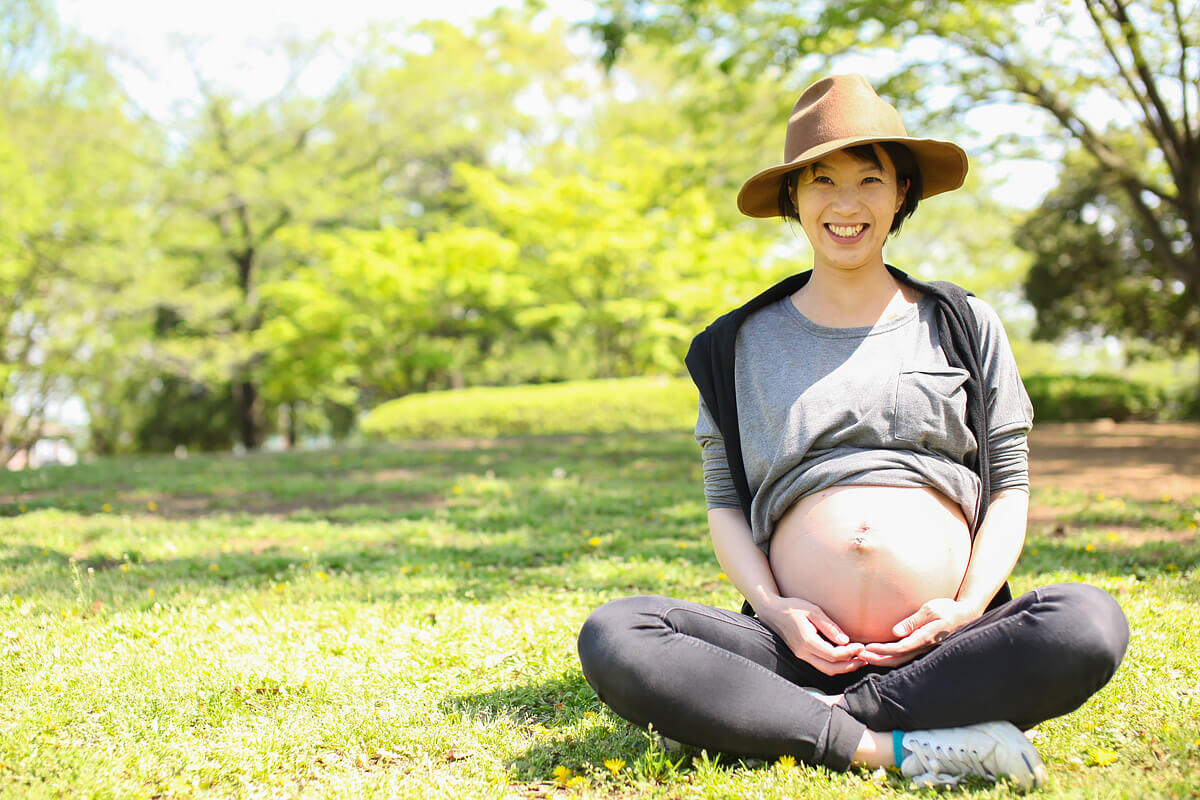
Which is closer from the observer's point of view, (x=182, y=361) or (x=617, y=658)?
(x=617, y=658)

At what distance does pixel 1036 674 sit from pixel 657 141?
21.6 metres

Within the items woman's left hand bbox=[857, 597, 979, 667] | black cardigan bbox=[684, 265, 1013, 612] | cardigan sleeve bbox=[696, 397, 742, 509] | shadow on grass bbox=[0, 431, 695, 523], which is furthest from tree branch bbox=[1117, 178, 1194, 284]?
woman's left hand bbox=[857, 597, 979, 667]

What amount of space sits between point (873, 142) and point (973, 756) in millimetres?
1633

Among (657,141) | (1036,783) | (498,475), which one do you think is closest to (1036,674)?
(1036,783)

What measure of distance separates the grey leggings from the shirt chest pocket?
46 cm

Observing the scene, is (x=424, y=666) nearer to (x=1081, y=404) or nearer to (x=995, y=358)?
(x=995, y=358)

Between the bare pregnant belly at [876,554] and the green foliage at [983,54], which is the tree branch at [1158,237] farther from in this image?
the bare pregnant belly at [876,554]

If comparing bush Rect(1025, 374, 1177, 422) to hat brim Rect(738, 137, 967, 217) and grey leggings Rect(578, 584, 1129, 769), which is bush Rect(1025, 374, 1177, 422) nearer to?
hat brim Rect(738, 137, 967, 217)

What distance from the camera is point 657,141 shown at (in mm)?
22578

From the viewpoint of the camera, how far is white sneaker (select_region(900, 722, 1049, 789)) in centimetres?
222

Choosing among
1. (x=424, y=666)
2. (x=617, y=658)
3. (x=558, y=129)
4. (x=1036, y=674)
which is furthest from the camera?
(x=558, y=129)

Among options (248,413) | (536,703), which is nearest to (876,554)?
(536,703)

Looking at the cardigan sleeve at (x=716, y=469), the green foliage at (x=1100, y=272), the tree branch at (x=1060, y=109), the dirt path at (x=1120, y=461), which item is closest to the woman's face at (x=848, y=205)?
the cardigan sleeve at (x=716, y=469)

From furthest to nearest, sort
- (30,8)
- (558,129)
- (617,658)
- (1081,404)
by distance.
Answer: (558,129), (30,8), (1081,404), (617,658)
